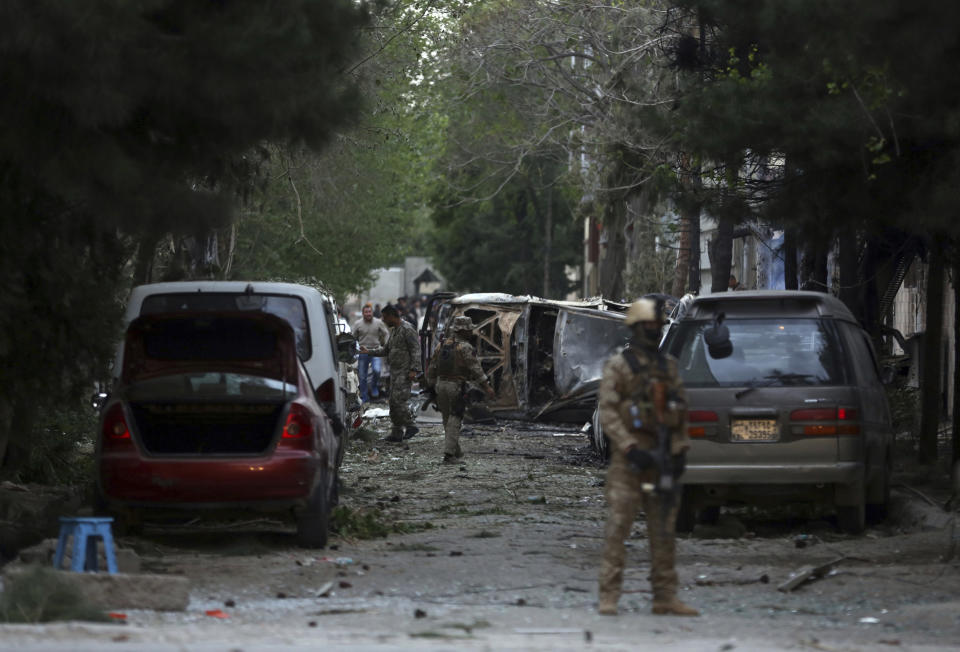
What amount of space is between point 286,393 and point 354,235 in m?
33.6

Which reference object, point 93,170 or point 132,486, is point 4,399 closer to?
point 132,486

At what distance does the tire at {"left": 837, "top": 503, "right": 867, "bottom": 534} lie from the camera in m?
12.0

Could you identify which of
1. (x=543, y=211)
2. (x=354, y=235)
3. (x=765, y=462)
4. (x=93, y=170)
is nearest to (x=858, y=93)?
(x=765, y=462)

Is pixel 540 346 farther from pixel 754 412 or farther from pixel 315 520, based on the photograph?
pixel 315 520

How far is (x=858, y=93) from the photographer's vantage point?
12.6 metres

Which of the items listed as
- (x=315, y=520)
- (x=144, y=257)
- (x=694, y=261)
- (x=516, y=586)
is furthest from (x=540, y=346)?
(x=516, y=586)

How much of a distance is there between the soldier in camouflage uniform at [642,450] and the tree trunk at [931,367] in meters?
8.61

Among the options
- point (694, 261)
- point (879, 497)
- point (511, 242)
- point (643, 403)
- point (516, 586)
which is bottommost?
point (516, 586)

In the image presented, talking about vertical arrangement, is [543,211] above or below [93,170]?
above

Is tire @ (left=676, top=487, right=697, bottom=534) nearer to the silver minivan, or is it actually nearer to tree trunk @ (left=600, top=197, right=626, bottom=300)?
the silver minivan

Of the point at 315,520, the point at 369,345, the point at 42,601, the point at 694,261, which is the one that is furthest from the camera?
the point at 369,345

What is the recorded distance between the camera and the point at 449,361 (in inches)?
749

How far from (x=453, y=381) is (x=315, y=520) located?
786 cm

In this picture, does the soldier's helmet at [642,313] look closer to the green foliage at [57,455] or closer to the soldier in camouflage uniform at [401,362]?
the green foliage at [57,455]
